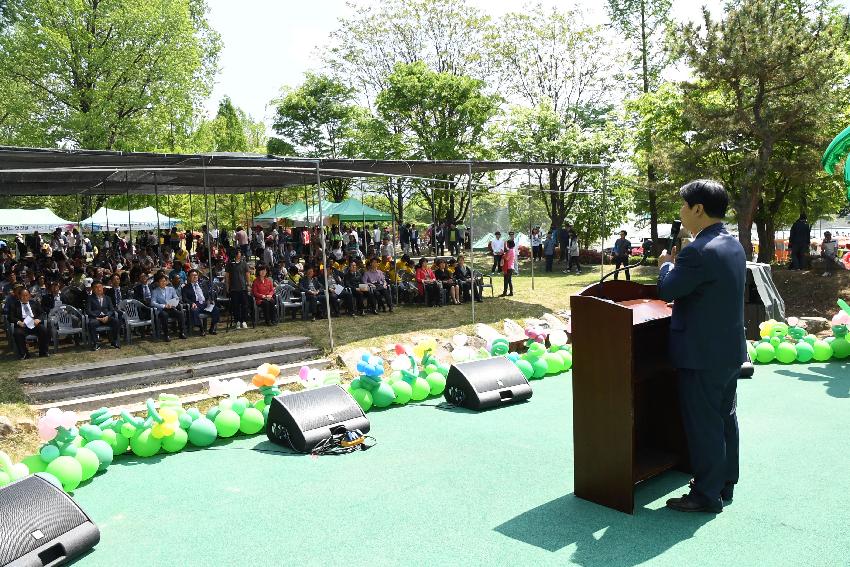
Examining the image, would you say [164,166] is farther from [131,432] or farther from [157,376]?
[131,432]

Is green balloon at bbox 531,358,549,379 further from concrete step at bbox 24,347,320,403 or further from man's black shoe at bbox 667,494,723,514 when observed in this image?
man's black shoe at bbox 667,494,723,514

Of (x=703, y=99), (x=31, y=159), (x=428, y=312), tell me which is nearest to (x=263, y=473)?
(x=31, y=159)

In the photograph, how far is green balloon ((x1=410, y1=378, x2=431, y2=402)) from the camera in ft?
22.9

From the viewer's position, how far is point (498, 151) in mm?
24188

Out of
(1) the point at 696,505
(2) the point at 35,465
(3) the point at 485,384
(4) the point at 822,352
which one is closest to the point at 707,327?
(1) the point at 696,505

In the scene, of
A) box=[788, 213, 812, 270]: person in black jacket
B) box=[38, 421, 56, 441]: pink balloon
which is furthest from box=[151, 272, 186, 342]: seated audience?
box=[788, 213, 812, 270]: person in black jacket

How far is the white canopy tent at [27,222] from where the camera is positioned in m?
23.9

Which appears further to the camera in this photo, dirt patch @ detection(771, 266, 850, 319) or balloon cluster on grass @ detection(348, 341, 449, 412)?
dirt patch @ detection(771, 266, 850, 319)

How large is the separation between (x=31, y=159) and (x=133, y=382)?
10.6ft

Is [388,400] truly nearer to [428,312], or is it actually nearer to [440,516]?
[440,516]

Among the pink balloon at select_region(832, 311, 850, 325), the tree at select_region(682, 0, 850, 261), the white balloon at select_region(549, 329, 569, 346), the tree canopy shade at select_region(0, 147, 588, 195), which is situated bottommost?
the white balloon at select_region(549, 329, 569, 346)

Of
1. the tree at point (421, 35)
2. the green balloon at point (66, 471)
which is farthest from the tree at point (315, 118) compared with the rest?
the green balloon at point (66, 471)

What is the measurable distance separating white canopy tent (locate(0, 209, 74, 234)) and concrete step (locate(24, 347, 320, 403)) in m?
18.8

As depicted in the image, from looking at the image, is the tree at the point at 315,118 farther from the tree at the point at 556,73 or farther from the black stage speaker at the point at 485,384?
the black stage speaker at the point at 485,384
